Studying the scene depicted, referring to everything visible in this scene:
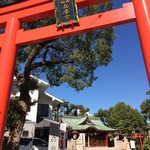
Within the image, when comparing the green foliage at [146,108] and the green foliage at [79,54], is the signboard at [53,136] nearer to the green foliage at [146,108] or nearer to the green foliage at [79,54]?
the green foliage at [79,54]

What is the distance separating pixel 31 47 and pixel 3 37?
19.1ft

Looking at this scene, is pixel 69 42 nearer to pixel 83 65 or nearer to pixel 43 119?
pixel 83 65

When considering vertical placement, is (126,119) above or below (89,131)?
above

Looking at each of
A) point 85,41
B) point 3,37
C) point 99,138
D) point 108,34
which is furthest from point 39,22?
point 99,138

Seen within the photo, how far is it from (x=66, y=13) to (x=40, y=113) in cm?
1910

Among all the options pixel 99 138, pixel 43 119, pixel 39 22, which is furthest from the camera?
pixel 99 138

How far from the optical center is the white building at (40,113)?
66.2 feet

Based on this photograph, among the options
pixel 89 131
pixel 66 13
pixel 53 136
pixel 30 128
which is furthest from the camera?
pixel 89 131

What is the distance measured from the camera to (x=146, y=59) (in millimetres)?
4250

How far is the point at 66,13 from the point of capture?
549cm

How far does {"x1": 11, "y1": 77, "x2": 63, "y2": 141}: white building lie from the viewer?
20188 millimetres

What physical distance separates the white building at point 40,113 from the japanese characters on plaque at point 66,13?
15231 millimetres

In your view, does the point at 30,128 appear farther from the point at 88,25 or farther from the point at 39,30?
the point at 88,25

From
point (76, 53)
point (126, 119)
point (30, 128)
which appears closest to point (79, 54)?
point (76, 53)
